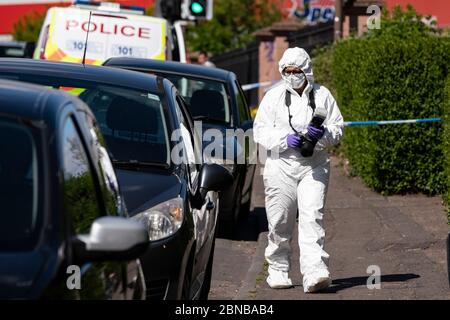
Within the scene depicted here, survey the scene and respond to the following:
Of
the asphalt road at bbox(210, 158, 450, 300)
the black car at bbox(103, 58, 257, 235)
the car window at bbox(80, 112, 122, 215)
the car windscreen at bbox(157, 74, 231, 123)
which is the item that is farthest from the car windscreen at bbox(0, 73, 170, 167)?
the car windscreen at bbox(157, 74, 231, 123)

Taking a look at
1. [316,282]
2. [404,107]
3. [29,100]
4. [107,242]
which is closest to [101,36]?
[404,107]

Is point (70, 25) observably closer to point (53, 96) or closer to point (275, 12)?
point (53, 96)

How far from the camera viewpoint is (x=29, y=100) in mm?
5199

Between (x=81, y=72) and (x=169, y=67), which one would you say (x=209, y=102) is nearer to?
(x=169, y=67)

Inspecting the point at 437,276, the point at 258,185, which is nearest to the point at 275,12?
the point at 258,185

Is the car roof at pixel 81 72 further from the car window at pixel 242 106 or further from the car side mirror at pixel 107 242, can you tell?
the car window at pixel 242 106

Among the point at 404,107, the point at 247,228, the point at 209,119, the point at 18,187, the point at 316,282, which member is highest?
the point at 18,187

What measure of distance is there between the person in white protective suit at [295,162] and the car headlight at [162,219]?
2.44 m

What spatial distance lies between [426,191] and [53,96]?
10.7 metres

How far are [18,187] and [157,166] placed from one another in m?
3.37

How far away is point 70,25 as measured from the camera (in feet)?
57.6

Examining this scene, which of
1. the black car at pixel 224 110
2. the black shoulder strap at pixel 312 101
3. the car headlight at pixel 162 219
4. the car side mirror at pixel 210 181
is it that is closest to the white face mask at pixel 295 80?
the black shoulder strap at pixel 312 101

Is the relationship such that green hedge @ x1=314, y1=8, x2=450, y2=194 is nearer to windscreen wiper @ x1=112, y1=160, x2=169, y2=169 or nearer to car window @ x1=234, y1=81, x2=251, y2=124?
car window @ x1=234, y1=81, x2=251, y2=124

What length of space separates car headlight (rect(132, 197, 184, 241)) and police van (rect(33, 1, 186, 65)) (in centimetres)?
977
